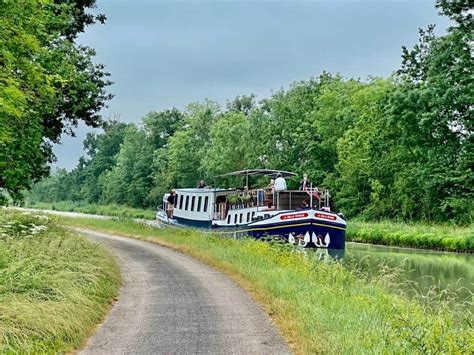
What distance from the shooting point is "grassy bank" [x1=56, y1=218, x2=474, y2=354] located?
8547 millimetres

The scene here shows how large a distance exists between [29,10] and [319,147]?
53.9 meters

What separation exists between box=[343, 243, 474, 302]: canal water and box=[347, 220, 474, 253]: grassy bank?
102 centimetres

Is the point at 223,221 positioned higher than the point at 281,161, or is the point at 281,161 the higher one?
the point at 281,161

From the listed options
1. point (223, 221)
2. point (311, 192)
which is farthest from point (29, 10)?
point (223, 221)

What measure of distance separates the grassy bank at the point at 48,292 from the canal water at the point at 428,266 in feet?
30.1

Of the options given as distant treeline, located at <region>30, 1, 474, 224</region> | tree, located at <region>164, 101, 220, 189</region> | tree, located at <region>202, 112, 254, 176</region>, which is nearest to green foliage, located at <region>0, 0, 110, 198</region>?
distant treeline, located at <region>30, 1, 474, 224</region>

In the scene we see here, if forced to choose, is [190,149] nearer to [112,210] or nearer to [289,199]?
[112,210]

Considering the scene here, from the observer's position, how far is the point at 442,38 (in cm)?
4456

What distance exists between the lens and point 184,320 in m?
11.1

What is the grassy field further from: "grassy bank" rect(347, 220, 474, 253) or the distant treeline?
the distant treeline

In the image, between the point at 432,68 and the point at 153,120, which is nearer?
the point at 432,68

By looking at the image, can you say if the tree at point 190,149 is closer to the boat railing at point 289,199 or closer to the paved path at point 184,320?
the boat railing at point 289,199

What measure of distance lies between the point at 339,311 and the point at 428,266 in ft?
61.7

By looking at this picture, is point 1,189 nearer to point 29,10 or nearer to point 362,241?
point 29,10
